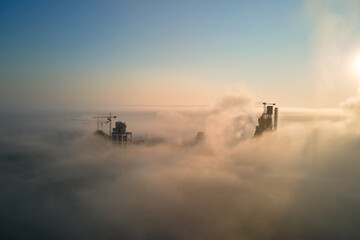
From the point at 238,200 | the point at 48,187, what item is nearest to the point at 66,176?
the point at 48,187

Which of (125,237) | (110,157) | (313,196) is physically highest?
(110,157)

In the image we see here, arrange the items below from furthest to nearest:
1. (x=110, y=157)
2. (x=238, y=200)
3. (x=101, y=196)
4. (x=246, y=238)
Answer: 1. (x=110, y=157)
2. (x=101, y=196)
3. (x=238, y=200)
4. (x=246, y=238)

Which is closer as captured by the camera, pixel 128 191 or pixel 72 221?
pixel 72 221

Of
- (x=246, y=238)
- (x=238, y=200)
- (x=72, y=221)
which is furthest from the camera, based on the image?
(x=238, y=200)

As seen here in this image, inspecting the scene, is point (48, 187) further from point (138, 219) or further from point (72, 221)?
point (138, 219)

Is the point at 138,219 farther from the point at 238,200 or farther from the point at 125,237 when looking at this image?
the point at 238,200

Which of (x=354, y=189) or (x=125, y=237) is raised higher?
(x=354, y=189)

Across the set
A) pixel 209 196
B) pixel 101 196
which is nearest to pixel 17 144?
pixel 101 196

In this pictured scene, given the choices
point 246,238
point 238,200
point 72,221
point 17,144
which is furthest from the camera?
point 17,144

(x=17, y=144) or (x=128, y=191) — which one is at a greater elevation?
(x=17, y=144)
